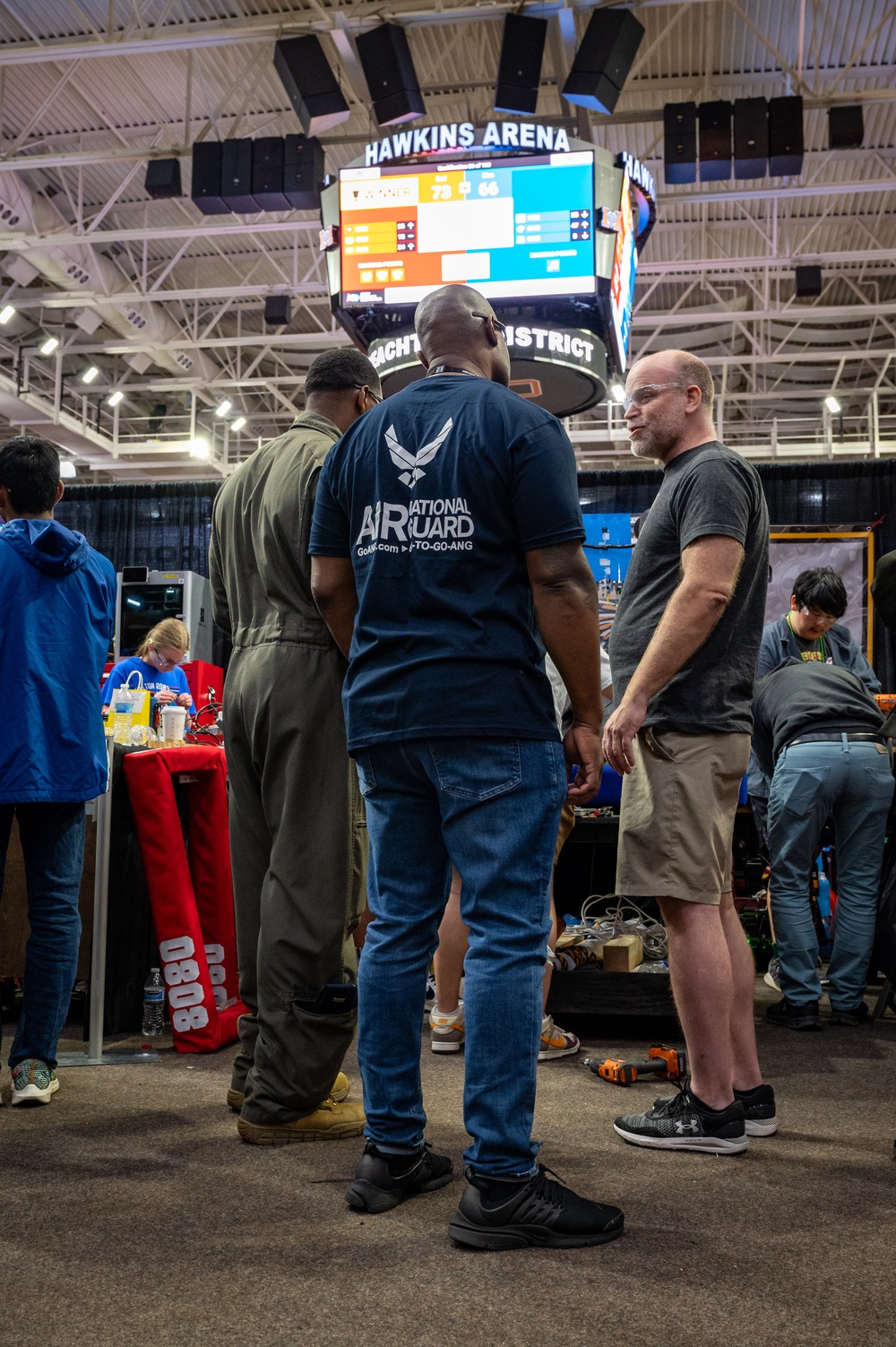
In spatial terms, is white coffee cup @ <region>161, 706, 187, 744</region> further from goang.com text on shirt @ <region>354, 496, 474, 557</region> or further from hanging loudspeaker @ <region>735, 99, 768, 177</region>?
hanging loudspeaker @ <region>735, 99, 768, 177</region>

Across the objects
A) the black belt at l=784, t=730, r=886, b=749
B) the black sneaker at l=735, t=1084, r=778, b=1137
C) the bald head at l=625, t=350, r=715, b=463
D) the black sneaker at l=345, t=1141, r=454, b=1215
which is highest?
the bald head at l=625, t=350, r=715, b=463

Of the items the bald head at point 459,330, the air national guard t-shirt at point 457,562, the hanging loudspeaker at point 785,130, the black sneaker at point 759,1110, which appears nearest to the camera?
the air national guard t-shirt at point 457,562

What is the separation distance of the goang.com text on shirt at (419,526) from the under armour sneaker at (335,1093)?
1.16m

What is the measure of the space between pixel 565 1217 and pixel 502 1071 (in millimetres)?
234

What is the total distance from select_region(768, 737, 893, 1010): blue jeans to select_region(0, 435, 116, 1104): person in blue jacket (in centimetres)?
228

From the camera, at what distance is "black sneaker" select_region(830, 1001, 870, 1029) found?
11.9ft

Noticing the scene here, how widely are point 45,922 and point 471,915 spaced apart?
1324mm

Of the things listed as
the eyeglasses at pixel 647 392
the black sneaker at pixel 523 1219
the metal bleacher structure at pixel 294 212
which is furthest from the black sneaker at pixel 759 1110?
the metal bleacher structure at pixel 294 212

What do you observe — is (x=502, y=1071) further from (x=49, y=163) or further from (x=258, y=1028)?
(x=49, y=163)

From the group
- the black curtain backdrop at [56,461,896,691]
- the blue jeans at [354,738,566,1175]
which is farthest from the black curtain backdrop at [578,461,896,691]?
the blue jeans at [354,738,566,1175]

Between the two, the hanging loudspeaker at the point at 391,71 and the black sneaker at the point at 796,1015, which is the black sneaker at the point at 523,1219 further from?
the hanging loudspeaker at the point at 391,71

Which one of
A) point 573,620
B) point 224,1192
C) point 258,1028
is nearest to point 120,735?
point 258,1028

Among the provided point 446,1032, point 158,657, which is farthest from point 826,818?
point 158,657

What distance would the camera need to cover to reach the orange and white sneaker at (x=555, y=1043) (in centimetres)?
304
